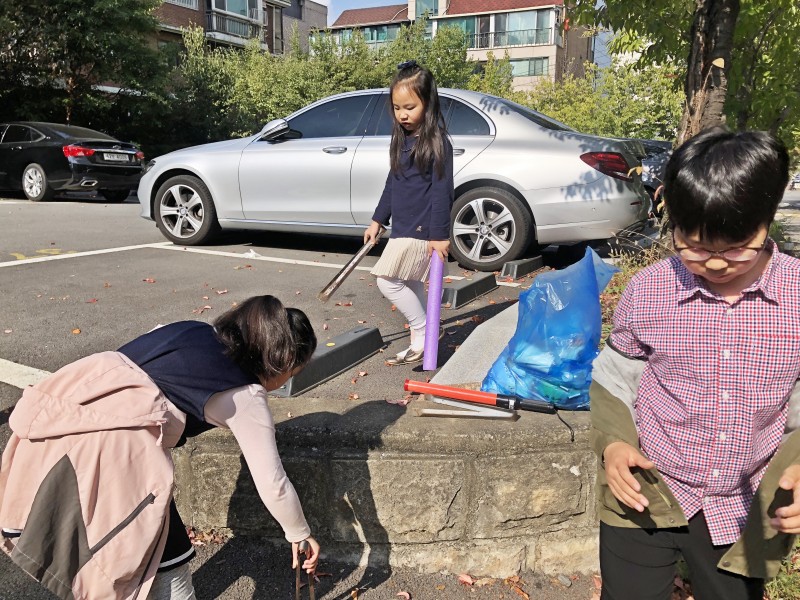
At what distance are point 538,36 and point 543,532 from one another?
59.6 metres

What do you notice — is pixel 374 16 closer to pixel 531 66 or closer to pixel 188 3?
pixel 531 66

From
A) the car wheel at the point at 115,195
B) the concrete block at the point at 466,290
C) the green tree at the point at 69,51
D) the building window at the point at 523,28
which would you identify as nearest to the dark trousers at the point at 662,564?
the concrete block at the point at 466,290

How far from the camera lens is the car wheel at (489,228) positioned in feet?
21.2

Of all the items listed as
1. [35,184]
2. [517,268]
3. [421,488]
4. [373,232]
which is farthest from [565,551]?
[35,184]

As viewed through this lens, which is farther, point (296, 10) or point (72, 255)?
point (296, 10)

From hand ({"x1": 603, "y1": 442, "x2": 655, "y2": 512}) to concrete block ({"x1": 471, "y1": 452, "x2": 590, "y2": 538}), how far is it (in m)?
1.12

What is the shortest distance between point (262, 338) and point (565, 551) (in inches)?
66.0

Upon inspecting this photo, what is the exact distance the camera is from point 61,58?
68.6 ft

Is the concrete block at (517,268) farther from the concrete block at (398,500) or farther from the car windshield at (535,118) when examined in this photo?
the concrete block at (398,500)

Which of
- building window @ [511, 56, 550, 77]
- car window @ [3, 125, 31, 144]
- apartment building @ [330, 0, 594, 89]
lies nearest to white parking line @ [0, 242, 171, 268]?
car window @ [3, 125, 31, 144]

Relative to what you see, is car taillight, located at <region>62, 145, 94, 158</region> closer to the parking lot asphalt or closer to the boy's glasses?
the parking lot asphalt

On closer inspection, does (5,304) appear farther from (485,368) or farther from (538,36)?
(538,36)

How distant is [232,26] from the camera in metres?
42.8

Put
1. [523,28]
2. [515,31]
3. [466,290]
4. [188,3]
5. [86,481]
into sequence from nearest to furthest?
[86,481] < [466,290] < [188,3] < [523,28] < [515,31]
